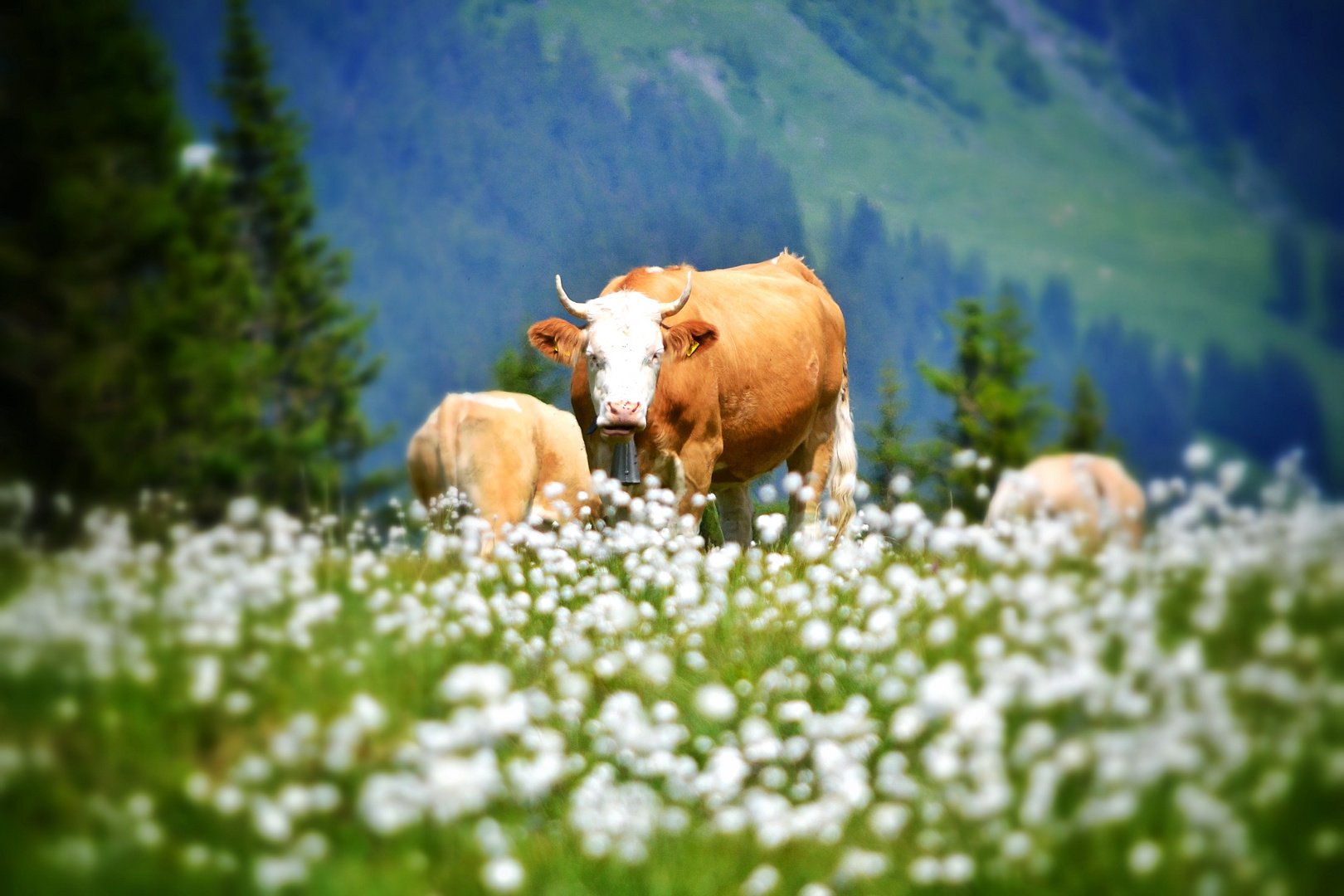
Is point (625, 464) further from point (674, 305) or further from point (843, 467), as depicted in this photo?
point (843, 467)

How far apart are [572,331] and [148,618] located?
4.22 metres

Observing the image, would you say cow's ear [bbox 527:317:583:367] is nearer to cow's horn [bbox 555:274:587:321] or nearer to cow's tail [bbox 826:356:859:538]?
cow's horn [bbox 555:274:587:321]

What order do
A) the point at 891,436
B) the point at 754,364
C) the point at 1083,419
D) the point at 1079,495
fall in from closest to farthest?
the point at 1079,495 → the point at 1083,419 → the point at 754,364 → the point at 891,436

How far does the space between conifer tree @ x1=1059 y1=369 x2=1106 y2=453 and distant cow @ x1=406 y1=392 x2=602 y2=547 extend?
13.1 ft

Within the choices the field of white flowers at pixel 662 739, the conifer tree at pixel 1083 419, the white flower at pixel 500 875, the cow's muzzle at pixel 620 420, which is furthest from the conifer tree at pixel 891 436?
the white flower at pixel 500 875

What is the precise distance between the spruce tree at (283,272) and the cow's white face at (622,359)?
175cm

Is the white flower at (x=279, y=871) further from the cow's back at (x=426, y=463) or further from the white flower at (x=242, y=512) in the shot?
the cow's back at (x=426, y=463)

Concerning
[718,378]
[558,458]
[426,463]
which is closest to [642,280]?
[718,378]

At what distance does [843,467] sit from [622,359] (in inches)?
150

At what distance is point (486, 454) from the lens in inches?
351

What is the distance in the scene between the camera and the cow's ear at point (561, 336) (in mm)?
7469

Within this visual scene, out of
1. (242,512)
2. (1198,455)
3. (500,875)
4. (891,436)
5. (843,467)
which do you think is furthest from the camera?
(891,436)

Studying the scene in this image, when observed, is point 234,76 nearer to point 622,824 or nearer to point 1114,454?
point 622,824

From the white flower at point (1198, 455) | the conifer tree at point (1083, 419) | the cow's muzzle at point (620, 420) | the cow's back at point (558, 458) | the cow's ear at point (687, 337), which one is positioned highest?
the cow's back at point (558, 458)
